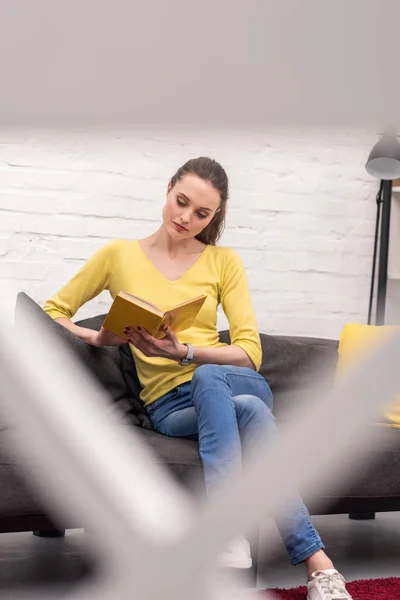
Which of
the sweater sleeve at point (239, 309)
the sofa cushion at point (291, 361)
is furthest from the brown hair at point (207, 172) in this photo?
the sofa cushion at point (291, 361)

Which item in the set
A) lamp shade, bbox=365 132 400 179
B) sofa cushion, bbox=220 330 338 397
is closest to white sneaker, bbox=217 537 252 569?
sofa cushion, bbox=220 330 338 397

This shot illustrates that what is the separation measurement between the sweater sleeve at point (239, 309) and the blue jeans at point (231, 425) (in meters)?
0.10

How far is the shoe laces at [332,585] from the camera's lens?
1.22 metres

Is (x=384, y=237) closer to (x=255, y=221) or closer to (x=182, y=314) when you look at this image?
(x=255, y=221)

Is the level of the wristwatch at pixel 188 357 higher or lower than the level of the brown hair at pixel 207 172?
lower

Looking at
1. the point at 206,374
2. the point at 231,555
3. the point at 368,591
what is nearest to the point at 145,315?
the point at 206,374

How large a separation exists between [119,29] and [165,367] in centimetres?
151

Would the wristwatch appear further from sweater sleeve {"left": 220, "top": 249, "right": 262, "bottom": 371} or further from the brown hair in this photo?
the brown hair

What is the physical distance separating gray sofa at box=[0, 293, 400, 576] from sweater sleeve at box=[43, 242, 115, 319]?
3.5 inches

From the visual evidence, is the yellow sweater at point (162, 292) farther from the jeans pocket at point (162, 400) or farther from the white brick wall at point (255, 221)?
the white brick wall at point (255, 221)

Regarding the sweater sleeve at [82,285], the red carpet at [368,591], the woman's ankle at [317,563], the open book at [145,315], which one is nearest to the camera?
the open book at [145,315]

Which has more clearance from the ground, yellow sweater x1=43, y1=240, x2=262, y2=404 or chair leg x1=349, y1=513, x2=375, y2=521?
yellow sweater x1=43, y1=240, x2=262, y2=404

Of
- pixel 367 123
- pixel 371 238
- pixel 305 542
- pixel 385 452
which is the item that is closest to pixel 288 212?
pixel 371 238

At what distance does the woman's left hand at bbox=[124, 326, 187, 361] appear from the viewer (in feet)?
4.23
